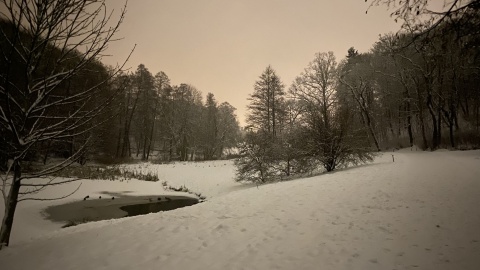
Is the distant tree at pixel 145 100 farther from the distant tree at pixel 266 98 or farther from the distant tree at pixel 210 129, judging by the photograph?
the distant tree at pixel 266 98

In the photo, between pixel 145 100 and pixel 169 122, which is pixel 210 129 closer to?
pixel 169 122

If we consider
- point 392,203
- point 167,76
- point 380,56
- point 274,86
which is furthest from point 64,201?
point 380,56

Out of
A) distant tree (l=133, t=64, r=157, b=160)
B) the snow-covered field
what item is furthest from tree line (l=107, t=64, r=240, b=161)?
the snow-covered field

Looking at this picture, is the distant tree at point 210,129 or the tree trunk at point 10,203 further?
the distant tree at point 210,129

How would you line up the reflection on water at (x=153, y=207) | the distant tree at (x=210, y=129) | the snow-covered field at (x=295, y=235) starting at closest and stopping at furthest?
the snow-covered field at (x=295, y=235) < the reflection on water at (x=153, y=207) < the distant tree at (x=210, y=129)

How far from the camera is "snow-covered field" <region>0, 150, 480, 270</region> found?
3.70 m

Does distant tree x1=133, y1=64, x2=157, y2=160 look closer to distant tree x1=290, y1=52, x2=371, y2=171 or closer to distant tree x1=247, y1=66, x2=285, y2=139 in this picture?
distant tree x1=247, y1=66, x2=285, y2=139

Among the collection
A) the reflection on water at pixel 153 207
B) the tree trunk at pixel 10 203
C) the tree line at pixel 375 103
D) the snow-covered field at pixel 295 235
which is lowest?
the reflection on water at pixel 153 207

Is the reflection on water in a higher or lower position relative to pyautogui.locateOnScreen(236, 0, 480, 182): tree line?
lower

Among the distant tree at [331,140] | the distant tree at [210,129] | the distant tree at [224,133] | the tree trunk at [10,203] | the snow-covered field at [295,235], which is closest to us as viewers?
the snow-covered field at [295,235]

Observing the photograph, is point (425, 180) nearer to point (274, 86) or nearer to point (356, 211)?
point (356, 211)

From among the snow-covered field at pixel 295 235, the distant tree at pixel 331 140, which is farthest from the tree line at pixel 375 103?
the snow-covered field at pixel 295 235

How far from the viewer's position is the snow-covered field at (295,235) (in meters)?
3.70

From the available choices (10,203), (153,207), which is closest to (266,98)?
(153,207)
